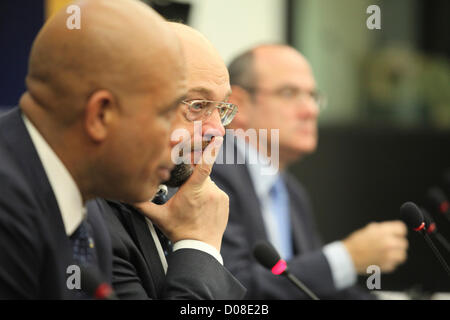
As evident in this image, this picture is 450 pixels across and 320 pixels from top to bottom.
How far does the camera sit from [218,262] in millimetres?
1250

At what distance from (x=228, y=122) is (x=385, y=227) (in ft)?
3.42

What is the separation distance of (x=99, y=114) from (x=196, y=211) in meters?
0.44

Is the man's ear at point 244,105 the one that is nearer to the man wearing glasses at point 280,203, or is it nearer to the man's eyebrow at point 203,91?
the man wearing glasses at point 280,203

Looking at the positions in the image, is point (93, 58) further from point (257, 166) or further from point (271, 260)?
point (257, 166)

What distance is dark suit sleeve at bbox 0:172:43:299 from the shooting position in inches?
32.9

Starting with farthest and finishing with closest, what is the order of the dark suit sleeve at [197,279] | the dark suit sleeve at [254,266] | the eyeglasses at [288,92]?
the eyeglasses at [288,92] → the dark suit sleeve at [254,266] → the dark suit sleeve at [197,279]

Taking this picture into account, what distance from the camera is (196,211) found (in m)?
1.30

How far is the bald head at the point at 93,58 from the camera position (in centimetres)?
89

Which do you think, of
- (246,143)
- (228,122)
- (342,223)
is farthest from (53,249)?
(342,223)

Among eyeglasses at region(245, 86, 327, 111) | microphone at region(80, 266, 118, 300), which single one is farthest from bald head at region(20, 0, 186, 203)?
eyeglasses at region(245, 86, 327, 111)

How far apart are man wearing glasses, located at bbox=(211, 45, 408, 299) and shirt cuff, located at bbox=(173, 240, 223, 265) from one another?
0.47 metres

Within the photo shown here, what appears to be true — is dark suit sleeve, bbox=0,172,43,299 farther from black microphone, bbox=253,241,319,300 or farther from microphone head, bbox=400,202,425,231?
microphone head, bbox=400,202,425,231

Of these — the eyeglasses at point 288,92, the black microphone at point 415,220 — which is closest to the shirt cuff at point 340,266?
the eyeglasses at point 288,92

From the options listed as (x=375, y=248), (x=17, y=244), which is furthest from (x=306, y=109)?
(x=17, y=244)
